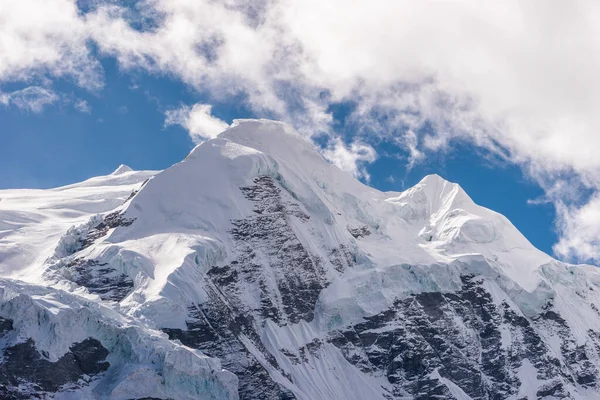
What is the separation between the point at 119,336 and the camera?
180125 mm

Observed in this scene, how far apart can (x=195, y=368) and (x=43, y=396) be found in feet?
91.3

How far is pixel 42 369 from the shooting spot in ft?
557

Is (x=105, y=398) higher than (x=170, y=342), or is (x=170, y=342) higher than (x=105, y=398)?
(x=170, y=342)

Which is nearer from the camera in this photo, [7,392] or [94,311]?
[7,392]

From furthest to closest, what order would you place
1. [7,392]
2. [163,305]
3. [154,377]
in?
[163,305], [154,377], [7,392]

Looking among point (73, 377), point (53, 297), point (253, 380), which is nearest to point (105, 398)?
point (73, 377)

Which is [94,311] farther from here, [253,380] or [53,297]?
[253,380]

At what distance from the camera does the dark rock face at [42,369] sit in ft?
543

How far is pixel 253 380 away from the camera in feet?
655

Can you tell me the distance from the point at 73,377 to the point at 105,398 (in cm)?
776

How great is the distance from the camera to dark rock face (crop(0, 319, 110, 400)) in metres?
166

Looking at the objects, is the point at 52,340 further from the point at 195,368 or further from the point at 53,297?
the point at 195,368

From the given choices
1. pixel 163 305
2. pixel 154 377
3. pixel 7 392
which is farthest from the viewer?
pixel 163 305

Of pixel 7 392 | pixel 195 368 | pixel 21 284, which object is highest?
pixel 21 284
